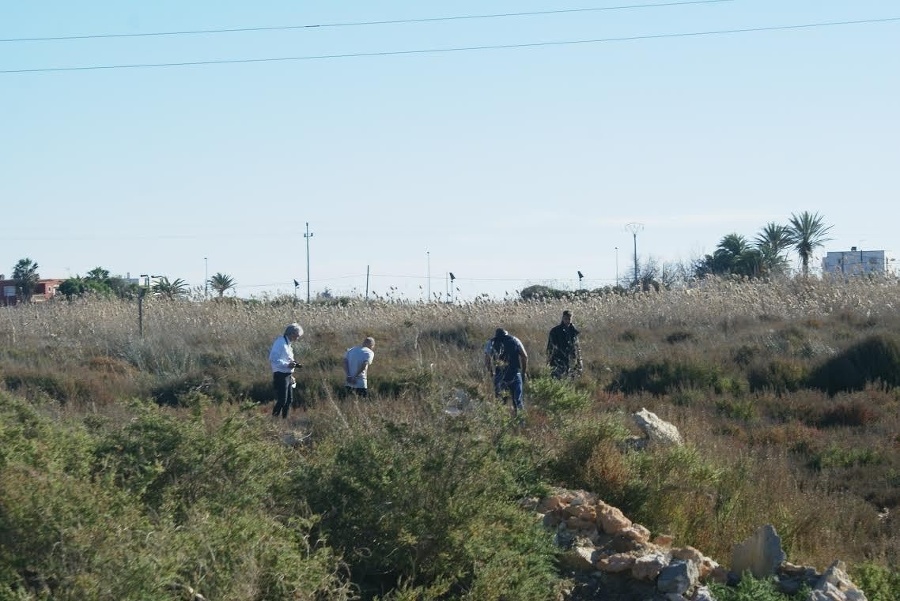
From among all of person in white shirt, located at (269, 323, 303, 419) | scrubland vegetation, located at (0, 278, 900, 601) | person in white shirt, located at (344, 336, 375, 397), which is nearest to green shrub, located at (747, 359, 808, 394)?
scrubland vegetation, located at (0, 278, 900, 601)

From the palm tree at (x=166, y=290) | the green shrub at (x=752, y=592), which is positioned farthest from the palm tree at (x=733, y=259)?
the green shrub at (x=752, y=592)

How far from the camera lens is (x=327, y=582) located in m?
6.38

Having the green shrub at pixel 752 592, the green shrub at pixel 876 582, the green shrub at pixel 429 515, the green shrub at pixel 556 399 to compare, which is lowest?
the green shrub at pixel 876 582

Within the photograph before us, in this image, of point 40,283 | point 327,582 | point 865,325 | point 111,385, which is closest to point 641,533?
point 327,582

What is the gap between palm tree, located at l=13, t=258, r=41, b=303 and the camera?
208 ft

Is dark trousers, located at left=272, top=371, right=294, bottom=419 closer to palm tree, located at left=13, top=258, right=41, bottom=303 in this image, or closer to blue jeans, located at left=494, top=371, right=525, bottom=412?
blue jeans, located at left=494, top=371, right=525, bottom=412

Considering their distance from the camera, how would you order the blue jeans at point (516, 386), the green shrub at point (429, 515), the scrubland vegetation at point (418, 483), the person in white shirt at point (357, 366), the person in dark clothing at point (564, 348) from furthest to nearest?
the person in dark clothing at point (564, 348), the person in white shirt at point (357, 366), the blue jeans at point (516, 386), the green shrub at point (429, 515), the scrubland vegetation at point (418, 483)

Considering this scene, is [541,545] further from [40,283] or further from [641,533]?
[40,283]

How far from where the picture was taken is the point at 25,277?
64.7 m

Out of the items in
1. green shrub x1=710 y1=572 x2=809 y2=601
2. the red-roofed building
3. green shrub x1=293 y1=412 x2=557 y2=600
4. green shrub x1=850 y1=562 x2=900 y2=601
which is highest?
the red-roofed building

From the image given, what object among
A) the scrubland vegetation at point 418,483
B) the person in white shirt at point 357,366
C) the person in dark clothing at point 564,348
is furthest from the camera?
the person in dark clothing at point 564,348

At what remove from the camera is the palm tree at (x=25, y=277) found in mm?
63469

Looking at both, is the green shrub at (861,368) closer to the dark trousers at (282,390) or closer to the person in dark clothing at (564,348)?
the person in dark clothing at (564,348)

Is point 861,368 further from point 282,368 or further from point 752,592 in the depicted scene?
point 752,592
